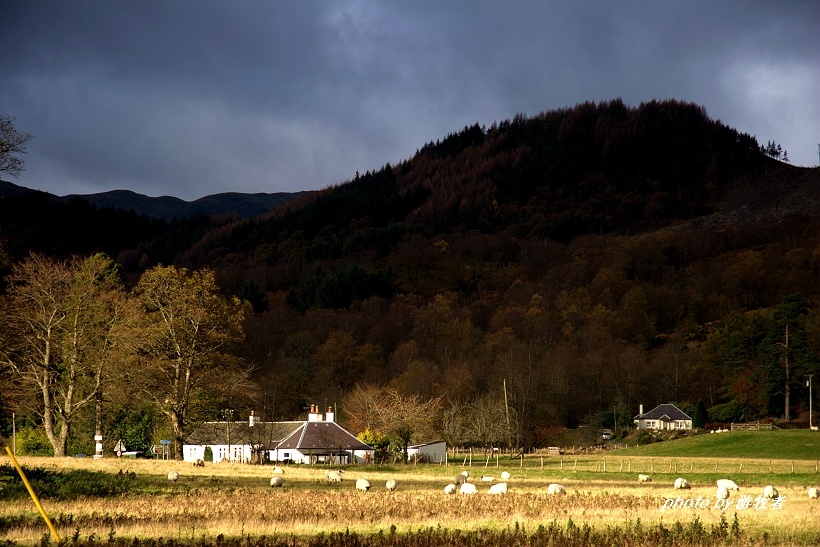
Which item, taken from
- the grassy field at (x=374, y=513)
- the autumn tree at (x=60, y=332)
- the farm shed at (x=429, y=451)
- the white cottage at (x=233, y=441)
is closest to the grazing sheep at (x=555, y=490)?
the grassy field at (x=374, y=513)

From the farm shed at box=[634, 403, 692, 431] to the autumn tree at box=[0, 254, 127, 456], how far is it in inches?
3069

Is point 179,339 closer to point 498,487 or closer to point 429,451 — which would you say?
point 498,487

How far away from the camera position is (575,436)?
108875 mm

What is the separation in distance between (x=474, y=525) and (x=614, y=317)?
154995mm

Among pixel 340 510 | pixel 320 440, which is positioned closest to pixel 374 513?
pixel 340 510

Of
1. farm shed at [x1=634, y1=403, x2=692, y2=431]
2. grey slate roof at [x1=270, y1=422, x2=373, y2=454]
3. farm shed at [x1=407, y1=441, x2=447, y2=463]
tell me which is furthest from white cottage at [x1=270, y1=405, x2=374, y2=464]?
farm shed at [x1=634, y1=403, x2=692, y2=431]

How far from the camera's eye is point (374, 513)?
27.2 meters

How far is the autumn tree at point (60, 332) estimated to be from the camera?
176ft

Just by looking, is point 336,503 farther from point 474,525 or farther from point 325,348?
point 325,348

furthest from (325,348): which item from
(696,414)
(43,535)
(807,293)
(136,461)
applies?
(43,535)

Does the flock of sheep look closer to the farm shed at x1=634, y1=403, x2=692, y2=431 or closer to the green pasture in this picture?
the green pasture

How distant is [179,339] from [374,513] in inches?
1258

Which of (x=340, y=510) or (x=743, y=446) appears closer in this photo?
(x=340, y=510)

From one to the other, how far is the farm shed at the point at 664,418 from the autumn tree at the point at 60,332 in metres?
78.0
